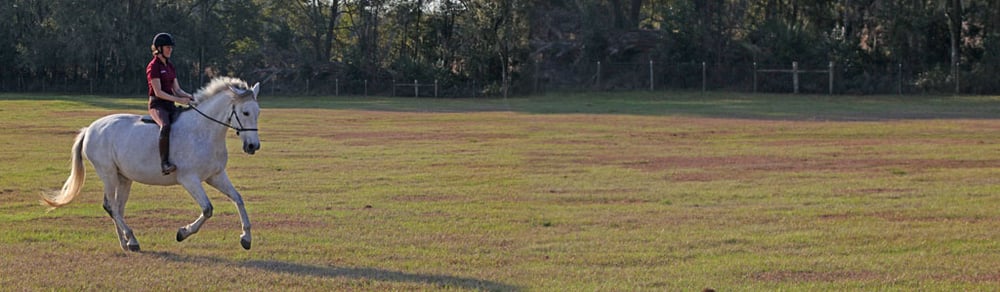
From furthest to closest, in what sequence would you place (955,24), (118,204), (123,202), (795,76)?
(795,76) → (955,24) → (123,202) → (118,204)

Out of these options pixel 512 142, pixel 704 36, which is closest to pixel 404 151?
pixel 512 142

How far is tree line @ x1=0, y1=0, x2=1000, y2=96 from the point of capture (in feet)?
227

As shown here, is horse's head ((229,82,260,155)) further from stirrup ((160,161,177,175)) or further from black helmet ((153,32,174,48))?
black helmet ((153,32,174,48))

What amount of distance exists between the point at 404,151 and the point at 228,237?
15305mm

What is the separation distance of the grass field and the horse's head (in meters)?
1.13

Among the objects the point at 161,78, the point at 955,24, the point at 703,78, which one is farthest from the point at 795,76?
the point at 161,78

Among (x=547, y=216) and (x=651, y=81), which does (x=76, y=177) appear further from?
(x=651, y=81)

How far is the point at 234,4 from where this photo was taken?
8600 centimetres

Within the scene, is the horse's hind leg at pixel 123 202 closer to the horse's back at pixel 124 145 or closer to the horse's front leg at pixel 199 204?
the horse's back at pixel 124 145

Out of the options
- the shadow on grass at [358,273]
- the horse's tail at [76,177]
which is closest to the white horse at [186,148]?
the horse's tail at [76,177]

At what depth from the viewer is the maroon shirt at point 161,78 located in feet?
45.1

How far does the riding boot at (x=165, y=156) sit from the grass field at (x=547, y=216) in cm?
83

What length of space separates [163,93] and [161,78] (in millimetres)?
182

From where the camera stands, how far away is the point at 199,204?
528 inches
